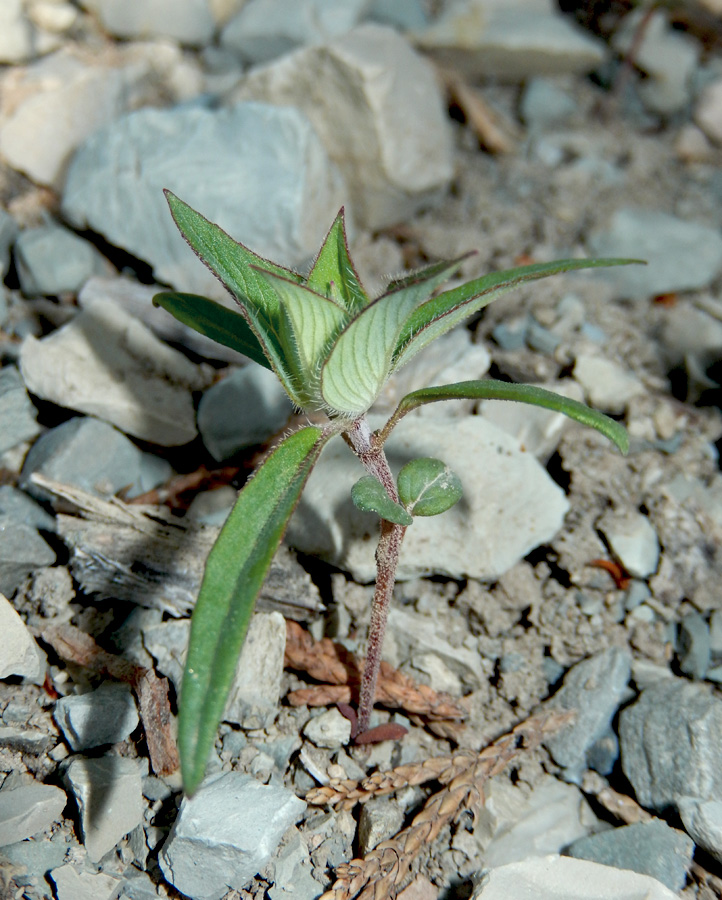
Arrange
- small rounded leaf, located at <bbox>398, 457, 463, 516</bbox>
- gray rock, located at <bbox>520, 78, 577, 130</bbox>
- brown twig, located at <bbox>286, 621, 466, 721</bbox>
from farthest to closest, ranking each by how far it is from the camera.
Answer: gray rock, located at <bbox>520, 78, 577, 130</bbox> < brown twig, located at <bbox>286, 621, 466, 721</bbox> < small rounded leaf, located at <bbox>398, 457, 463, 516</bbox>

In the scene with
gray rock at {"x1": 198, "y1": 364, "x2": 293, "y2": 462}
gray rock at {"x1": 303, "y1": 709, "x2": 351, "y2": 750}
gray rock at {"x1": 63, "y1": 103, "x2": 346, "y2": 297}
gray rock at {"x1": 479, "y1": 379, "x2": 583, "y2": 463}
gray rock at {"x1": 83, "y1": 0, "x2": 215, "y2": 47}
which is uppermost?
gray rock at {"x1": 83, "y1": 0, "x2": 215, "y2": 47}

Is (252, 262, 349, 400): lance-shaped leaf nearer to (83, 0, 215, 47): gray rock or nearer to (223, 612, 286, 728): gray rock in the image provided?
(223, 612, 286, 728): gray rock

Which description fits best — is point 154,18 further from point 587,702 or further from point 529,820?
point 529,820

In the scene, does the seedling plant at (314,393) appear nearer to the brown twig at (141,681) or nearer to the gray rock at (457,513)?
the gray rock at (457,513)

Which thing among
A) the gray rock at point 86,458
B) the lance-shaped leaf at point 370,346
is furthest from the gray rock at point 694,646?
the gray rock at point 86,458

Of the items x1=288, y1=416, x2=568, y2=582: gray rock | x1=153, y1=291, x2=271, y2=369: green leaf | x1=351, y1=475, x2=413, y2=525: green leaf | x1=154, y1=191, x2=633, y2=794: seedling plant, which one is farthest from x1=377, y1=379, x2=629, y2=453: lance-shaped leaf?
x1=288, y1=416, x2=568, y2=582: gray rock

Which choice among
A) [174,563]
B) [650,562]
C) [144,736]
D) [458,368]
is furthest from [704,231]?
[144,736]

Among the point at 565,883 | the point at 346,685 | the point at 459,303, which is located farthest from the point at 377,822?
the point at 459,303
